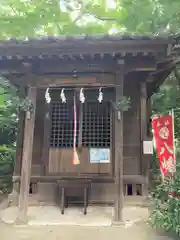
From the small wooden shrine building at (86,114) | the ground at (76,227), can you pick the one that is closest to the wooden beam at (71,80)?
the small wooden shrine building at (86,114)

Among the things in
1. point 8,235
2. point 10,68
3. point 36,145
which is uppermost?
point 10,68

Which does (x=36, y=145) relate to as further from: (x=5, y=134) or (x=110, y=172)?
(x=5, y=134)

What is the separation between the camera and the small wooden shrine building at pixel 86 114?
7.25 m

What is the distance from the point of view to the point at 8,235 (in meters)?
6.20

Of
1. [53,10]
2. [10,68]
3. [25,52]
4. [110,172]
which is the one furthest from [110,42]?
[53,10]

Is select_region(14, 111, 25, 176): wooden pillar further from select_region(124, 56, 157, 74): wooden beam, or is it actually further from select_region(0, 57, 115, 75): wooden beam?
select_region(124, 56, 157, 74): wooden beam

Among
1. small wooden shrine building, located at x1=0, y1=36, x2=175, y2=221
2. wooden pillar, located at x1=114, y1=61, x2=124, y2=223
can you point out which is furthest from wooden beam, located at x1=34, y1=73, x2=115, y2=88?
wooden pillar, located at x1=114, y1=61, x2=124, y2=223

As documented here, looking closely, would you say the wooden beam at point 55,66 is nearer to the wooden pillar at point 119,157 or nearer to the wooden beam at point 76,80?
the wooden beam at point 76,80

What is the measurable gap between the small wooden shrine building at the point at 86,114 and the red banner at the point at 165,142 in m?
0.99

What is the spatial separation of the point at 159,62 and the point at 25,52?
3845 millimetres

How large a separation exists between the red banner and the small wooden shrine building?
3.26ft

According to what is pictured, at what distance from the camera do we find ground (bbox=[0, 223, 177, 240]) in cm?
601

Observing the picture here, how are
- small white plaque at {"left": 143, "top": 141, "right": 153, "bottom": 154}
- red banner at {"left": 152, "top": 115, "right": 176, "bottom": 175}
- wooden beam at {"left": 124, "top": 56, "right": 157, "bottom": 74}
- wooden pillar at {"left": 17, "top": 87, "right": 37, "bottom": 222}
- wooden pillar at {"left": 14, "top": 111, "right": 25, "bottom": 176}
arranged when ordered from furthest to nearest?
wooden pillar at {"left": 14, "top": 111, "right": 25, "bottom": 176} < small white plaque at {"left": 143, "top": 141, "right": 153, "bottom": 154} < wooden beam at {"left": 124, "top": 56, "right": 157, "bottom": 74} < wooden pillar at {"left": 17, "top": 87, "right": 37, "bottom": 222} < red banner at {"left": 152, "top": 115, "right": 176, "bottom": 175}

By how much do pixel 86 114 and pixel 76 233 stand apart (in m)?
4.15
